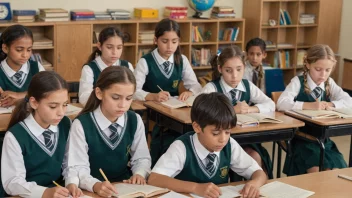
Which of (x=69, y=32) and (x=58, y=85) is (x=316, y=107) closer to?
(x=58, y=85)

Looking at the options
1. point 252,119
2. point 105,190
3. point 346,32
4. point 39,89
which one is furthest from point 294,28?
point 105,190

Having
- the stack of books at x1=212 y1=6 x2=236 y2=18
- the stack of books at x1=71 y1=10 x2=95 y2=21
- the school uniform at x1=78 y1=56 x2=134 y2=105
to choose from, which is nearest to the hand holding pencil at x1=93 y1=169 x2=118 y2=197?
the school uniform at x1=78 y1=56 x2=134 y2=105

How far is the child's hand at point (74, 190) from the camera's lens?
2.54m

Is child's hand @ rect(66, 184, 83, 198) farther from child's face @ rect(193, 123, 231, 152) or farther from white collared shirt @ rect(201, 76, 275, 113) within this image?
white collared shirt @ rect(201, 76, 275, 113)

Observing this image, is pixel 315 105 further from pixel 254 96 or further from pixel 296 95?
pixel 254 96

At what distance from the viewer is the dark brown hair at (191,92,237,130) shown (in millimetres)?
2709

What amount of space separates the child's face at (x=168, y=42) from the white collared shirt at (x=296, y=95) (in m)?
0.95

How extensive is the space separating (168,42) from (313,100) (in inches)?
46.9

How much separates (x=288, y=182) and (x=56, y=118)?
108cm

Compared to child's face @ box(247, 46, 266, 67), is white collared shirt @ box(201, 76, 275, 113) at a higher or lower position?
lower

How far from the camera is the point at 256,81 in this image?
226 inches

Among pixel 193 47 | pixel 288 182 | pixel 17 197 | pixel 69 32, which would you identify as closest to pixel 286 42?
pixel 193 47

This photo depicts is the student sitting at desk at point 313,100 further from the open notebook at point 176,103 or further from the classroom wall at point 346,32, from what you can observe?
the classroom wall at point 346,32

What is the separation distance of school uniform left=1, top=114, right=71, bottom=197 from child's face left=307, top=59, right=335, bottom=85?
211 cm
